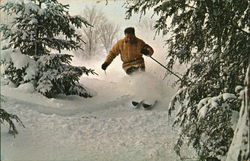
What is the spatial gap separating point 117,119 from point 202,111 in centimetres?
458

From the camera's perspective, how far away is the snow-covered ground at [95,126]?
706 centimetres

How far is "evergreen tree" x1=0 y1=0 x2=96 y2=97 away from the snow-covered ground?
29 cm

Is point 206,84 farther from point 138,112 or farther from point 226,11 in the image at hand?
point 138,112

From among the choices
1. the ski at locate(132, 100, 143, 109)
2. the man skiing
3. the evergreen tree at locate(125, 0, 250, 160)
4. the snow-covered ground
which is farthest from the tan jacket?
the evergreen tree at locate(125, 0, 250, 160)

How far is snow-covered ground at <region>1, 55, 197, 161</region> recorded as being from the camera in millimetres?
7062

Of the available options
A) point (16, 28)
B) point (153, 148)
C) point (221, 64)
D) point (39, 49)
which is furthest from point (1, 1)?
point (221, 64)

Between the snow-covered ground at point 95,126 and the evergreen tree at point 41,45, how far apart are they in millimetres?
290

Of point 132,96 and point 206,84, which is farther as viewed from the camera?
point 132,96

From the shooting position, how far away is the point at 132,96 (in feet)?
35.6

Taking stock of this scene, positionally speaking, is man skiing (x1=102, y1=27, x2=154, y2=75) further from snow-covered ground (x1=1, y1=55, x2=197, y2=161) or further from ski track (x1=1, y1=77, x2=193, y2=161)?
ski track (x1=1, y1=77, x2=193, y2=161)

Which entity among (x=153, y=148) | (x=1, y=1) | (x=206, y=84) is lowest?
(x=153, y=148)

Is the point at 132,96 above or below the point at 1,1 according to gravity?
below

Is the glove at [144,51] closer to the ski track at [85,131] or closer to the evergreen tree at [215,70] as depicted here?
the ski track at [85,131]

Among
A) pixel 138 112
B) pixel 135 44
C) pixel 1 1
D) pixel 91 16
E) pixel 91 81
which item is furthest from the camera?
pixel 91 16
